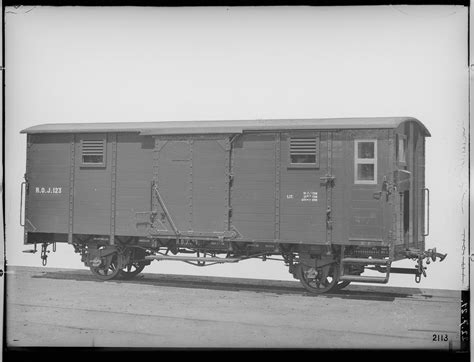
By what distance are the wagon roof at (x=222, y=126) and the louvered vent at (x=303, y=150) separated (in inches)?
10.6

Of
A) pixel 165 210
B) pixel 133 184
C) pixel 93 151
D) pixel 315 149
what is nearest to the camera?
pixel 315 149

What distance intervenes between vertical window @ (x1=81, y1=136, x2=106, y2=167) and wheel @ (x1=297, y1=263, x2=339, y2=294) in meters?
5.24

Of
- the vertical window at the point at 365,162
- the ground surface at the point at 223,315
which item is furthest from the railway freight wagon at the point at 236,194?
the ground surface at the point at 223,315

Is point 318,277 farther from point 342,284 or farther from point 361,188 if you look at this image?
point 361,188

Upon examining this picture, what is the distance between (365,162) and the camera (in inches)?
582

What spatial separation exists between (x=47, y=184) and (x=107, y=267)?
7.93ft

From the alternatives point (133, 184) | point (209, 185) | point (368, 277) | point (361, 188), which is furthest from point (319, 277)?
point (133, 184)

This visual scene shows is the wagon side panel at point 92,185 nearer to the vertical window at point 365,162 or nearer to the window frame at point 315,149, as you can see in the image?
the window frame at point 315,149

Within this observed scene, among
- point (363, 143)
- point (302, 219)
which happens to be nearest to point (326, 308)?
point (302, 219)

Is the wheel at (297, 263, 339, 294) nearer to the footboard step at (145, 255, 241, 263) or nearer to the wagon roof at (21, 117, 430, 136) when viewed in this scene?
the footboard step at (145, 255, 241, 263)

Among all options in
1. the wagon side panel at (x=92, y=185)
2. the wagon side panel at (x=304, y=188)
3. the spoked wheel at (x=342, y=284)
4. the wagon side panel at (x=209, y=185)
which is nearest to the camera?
the wagon side panel at (x=304, y=188)

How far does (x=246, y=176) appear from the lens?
15672 millimetres

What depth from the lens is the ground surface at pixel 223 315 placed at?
39.9ft
